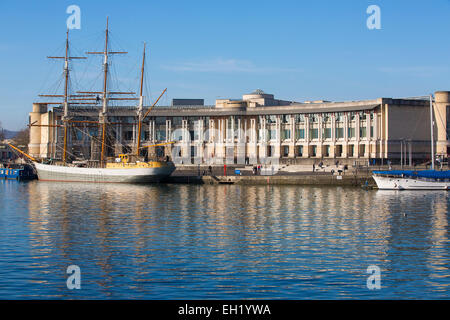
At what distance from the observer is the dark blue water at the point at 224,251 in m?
23.9

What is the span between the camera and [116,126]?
146 m

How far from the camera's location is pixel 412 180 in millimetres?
85812

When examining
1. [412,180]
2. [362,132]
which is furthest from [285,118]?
[412,180]

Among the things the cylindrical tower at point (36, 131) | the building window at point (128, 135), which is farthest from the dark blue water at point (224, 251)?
the cylindrical tower at point (36, 131)

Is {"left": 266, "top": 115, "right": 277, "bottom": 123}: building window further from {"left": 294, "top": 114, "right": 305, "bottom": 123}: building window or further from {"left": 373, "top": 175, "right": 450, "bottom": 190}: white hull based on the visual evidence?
{"left": 373, "top": 175, "right": 450, "bottom": 190}: white hull

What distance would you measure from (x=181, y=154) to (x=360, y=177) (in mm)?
58487

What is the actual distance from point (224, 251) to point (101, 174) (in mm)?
81960

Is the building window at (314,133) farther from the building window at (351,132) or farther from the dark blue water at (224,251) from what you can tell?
→ the dark blue water at (224,251)

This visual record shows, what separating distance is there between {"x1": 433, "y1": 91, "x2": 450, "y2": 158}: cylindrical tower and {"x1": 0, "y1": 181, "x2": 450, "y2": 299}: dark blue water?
6778 centimetres

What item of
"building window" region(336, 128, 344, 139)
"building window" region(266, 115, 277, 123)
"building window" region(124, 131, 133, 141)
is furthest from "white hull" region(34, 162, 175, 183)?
"building window" region(336, 128, 344, 139)

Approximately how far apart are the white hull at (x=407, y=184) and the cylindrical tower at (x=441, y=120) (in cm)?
3405
